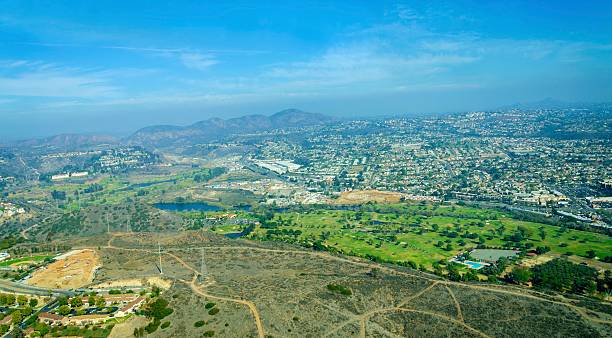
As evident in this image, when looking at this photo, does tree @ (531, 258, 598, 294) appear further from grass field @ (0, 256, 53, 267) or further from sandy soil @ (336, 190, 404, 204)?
grass field @ (0, 256, 53, 267)

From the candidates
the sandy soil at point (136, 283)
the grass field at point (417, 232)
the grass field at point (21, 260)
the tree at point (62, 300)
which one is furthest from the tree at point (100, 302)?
the grass field at point (417, 232)

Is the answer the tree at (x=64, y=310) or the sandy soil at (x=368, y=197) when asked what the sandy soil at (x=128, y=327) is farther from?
the sandy soil at (x=368, y=197)

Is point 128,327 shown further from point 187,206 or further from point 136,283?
point 187,206

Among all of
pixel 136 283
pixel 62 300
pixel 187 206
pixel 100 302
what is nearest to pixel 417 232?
pixel 136 283

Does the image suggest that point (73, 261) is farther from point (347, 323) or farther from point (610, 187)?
point (610, 187)

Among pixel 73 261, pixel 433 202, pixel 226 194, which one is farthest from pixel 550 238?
pixel 226 194

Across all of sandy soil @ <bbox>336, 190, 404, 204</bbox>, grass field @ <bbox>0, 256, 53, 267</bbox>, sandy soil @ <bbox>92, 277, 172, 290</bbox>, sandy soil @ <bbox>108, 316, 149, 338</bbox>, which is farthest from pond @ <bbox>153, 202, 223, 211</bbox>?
sandy soil @ <bbox>108, 316, 149, 338</bbox>
